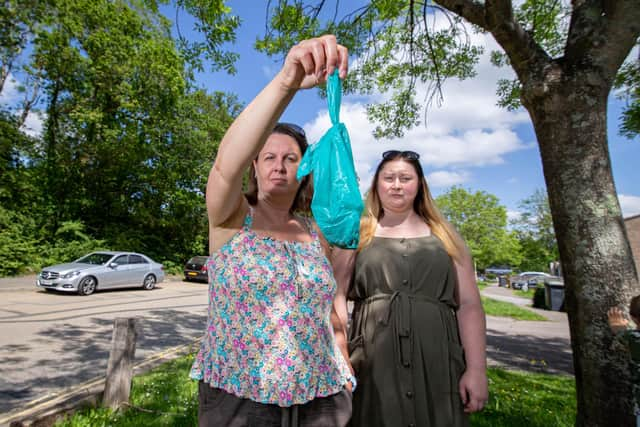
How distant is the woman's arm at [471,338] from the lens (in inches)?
77.7

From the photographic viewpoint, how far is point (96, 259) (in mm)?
13430

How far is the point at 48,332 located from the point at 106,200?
14.6 metres

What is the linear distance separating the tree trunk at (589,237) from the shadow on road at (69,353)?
5.33 m

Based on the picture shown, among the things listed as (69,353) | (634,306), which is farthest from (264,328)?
(69,353)

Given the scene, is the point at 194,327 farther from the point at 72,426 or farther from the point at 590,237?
the point at 590,237

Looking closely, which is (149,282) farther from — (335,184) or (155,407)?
(335,184)

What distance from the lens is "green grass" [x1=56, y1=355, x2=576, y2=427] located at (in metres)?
3.40

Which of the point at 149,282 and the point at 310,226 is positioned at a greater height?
the point at 310,226

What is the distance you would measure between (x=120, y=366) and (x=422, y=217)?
327cm

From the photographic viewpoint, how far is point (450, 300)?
2096 mm

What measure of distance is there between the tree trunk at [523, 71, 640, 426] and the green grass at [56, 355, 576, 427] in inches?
52.5

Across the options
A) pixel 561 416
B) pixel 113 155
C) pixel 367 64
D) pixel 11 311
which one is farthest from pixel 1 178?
pixel 561 416

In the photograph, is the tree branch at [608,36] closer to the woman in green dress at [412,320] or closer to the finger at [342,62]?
the woman in green dress at [412,320]

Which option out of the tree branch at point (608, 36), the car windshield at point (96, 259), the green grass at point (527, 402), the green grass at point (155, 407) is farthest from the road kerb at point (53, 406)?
the car windshield at point (96, 259)
